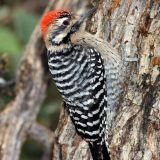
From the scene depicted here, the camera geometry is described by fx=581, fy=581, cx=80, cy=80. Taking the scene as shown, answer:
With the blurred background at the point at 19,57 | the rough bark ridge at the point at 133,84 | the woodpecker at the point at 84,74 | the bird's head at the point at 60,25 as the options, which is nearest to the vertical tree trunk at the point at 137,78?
the rough bark ridge at the point at 133,84

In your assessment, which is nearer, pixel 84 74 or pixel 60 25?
pixel 84 74

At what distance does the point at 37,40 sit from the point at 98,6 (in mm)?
1664

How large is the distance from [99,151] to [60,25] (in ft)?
4.09

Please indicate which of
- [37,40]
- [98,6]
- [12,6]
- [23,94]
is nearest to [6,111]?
[23,94]

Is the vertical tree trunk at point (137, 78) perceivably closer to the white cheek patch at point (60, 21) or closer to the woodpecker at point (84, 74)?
the woodpecker at point (84, 74)

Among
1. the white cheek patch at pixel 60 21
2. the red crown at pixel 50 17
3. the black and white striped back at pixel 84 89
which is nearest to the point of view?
the black and white striped back at pixel 84 89

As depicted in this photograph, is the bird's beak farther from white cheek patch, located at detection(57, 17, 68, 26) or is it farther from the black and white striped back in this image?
the black and white striped back

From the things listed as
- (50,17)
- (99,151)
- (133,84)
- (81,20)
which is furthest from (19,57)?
(99,151)

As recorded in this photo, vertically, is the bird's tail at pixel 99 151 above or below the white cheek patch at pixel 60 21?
below

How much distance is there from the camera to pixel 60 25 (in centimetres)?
549

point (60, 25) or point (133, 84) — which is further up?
point (60, 25)

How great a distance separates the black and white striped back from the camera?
5184 mm

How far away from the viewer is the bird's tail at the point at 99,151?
520 centimetres

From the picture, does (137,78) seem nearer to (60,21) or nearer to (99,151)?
(99,151)
